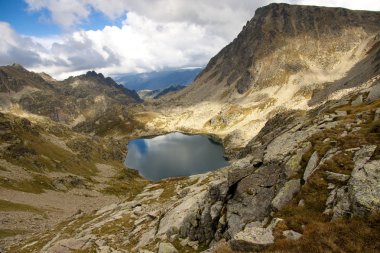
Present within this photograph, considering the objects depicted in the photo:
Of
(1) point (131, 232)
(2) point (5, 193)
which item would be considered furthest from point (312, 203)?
(2) point (5, 193)

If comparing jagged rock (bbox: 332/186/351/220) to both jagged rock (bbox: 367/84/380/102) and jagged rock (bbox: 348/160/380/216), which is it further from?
jagged rock (bbox: 367/84/380/102)

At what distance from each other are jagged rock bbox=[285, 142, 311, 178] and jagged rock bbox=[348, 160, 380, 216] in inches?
224

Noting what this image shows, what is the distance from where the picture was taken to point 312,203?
2430cm

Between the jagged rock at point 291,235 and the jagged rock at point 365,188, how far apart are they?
3774 millimetres

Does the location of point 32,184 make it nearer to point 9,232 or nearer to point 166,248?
point 9,232

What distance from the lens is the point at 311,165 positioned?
28219 millimetres

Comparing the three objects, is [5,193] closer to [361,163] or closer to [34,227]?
[34,227]

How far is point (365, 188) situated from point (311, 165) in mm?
6528

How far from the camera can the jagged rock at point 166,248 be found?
3378cm

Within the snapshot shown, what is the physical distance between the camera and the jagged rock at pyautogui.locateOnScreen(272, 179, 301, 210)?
26967mm

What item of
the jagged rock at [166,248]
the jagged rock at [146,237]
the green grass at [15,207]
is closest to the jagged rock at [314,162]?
the jagged rock at [166,248]

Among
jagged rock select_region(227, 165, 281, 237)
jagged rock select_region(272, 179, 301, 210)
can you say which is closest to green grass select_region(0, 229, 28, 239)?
jagged rock select_region(227, 165, 281, 237)

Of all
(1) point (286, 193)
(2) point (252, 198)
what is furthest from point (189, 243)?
(1) point (286, 193)

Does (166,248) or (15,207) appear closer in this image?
(166,248)
